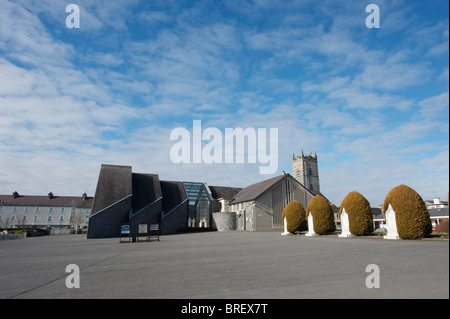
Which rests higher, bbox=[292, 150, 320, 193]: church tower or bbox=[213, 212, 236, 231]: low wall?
bbox=[292, 150, 320, 193]: church tower

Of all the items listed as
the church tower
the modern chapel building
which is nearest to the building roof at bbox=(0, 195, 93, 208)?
the modern chapel building

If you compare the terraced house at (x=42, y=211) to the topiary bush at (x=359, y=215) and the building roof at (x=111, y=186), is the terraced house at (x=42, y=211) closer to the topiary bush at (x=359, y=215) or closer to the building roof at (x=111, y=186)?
the building roof at (x=111, y=186)

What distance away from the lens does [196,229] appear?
43.6m

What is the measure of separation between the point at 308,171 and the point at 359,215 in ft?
271

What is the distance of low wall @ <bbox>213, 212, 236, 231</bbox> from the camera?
150 ft

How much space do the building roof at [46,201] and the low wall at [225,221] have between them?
51347 millimetres

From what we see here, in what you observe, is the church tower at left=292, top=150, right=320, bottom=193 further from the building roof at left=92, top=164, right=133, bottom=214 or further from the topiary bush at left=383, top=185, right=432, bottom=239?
the topiary bush at left=383, top=185, right=432, bottom=239

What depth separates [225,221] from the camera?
1807 inches

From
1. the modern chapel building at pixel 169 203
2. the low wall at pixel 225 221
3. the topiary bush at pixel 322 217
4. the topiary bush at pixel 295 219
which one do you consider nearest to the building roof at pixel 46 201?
the modern chapel building at pixel 169 203

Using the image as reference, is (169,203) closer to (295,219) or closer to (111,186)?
(111,186)

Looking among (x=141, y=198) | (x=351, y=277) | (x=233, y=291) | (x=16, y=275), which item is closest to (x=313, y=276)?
(x=351, y=277)

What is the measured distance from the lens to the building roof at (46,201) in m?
→ 72.3

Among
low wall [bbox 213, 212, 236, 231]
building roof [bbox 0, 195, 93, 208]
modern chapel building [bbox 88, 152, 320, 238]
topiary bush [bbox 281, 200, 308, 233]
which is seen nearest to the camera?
topiary bush [bbox 281, 200, 308, 233]

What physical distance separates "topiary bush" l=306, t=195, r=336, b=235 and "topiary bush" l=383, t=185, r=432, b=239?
7.09 metres
